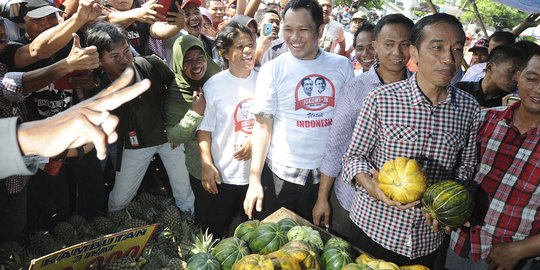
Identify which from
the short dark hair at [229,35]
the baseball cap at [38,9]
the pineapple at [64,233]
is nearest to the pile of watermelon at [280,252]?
the short dark hair at [229,35]

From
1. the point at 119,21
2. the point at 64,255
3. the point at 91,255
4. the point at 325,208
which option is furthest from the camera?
the point at 119,21

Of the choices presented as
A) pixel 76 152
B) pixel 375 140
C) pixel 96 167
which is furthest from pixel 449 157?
pixel 96 167

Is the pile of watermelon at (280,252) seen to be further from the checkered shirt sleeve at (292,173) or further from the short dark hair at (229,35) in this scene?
the short dark hair at (229,35)

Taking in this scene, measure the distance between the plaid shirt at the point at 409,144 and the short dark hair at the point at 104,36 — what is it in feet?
7.84

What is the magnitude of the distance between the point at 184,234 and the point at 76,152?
1231 mm

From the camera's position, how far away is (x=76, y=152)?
9.39 ft

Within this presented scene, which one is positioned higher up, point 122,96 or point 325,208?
point 122,96

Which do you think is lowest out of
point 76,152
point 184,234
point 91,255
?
point 184,234

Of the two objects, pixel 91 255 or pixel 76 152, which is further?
pixel 76 152

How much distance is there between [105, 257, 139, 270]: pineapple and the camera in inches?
84.3

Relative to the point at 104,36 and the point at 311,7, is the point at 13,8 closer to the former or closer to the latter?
the point at 104,36

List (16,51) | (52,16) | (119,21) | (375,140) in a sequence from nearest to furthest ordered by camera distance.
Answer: (375,140)
(16,51)
(52,16)
(119,21)

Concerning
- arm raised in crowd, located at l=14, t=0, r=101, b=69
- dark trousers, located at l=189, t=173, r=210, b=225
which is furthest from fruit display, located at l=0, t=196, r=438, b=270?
arm raised in crowd, located at l=14, t=0, r=101, b=69

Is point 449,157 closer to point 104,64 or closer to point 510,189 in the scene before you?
point 510,189
